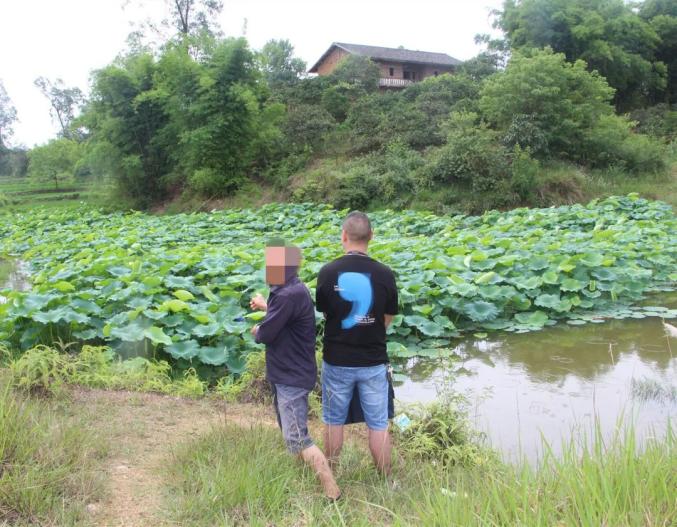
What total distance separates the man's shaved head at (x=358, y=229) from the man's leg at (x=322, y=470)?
1.05 m

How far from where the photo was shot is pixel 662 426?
156 inches

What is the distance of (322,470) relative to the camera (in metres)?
2.77

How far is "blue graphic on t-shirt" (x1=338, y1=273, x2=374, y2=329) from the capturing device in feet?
9.32

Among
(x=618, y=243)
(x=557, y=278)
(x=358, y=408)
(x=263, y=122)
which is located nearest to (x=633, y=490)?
(x=358, y=408)

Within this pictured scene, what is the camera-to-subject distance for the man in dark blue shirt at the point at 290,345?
9.05 feet

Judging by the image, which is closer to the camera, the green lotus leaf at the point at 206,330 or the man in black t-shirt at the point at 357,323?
the man in black t-shirt at the point at 357,323

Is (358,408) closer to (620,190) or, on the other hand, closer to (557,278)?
(557,278)

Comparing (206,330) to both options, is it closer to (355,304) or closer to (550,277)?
(355,304)

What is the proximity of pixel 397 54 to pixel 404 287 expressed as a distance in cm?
2927

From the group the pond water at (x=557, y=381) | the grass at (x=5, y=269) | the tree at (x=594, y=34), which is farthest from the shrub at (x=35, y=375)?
the tree at (x=594, y=34)

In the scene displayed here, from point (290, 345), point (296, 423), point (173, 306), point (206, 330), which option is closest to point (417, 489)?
point (296, 423)

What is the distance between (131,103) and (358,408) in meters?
21.4

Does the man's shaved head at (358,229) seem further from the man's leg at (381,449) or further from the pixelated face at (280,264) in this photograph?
the man's leg at (381,449)

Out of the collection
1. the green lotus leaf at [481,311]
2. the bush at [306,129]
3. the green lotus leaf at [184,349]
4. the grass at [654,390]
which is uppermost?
the bush at [306,129]
